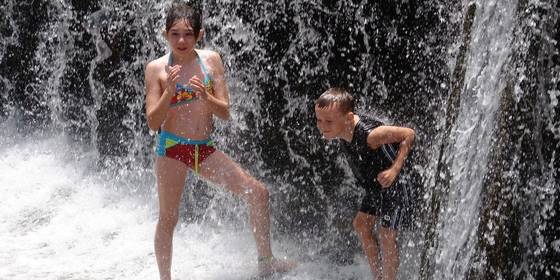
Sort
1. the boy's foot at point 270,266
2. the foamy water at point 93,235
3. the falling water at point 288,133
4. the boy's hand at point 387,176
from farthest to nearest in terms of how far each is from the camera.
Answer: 1. the foamy water at point 93,235
2. the boy's foot at point 270,266
3. the boy's hand at point 387,176
4. the falling water at point 288,133

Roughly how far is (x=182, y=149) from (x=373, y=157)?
110 centimetres

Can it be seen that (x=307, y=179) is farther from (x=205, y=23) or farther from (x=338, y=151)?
(x=205, y=23)

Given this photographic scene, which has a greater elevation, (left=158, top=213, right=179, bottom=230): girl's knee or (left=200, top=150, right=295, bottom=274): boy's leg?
(left=200, top=150, right=295, bottom=274): boy's leg

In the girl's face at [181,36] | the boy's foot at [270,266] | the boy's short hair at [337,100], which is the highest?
the girl's face at [181,36]

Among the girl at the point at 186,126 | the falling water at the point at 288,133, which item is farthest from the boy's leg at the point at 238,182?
the falling water at the point at 288,133

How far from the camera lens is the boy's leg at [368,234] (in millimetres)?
4156

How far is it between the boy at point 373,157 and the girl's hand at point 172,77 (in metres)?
0.74

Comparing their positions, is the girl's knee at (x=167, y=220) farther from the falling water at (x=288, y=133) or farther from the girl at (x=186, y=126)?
the falling water at (x=288, y=133)

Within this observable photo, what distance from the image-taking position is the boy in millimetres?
3971

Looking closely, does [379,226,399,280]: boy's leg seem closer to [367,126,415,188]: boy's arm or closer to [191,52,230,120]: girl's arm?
[367,126,415,188]: boy's arm

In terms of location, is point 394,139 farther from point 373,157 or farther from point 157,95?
point 157,95

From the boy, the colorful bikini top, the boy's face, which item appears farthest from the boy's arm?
the colorful bikini top

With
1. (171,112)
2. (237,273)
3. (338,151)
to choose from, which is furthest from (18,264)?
(338,151)

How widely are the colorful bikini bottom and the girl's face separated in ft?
1.57
